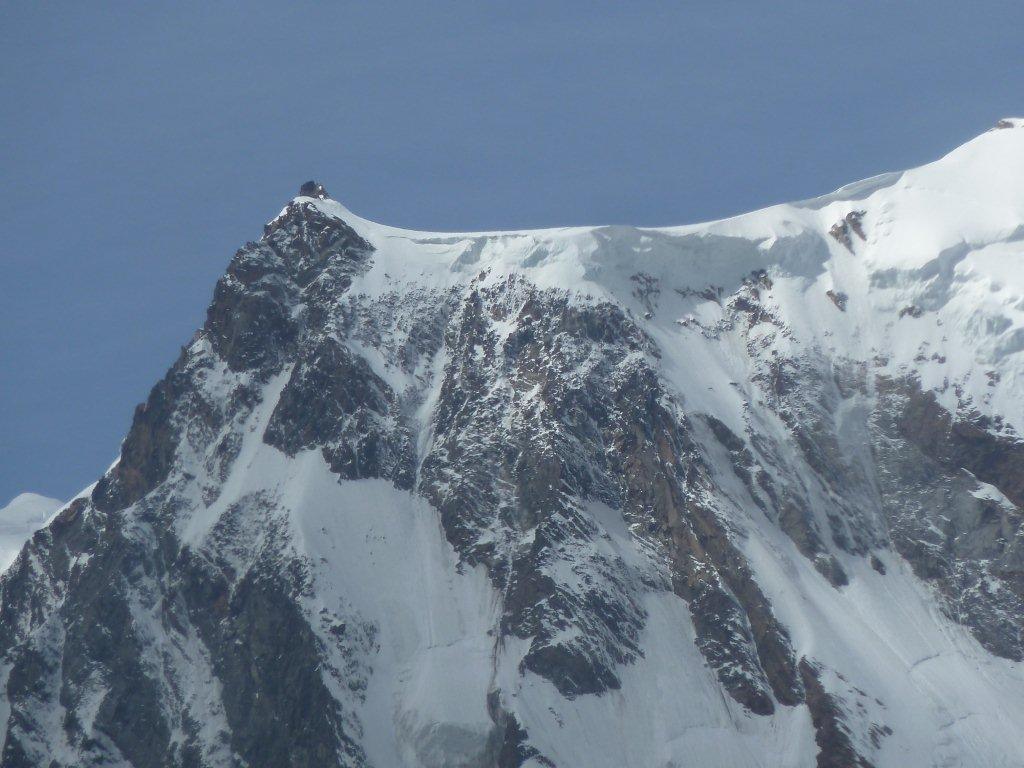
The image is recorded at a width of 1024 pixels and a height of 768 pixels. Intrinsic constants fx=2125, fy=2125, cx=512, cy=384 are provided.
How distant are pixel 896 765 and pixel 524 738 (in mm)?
32800

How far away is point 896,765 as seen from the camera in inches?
7343

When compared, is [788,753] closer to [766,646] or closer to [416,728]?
[766,646]

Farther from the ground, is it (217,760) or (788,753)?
(217,760)

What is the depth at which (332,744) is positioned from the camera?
194375mm

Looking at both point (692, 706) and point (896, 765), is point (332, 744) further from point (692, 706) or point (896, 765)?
point (896, 765)

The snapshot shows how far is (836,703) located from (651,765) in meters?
17.5

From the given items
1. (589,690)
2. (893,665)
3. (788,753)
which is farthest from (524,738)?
(893,665)

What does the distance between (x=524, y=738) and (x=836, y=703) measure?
28.1 m

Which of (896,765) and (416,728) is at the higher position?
(416,728)

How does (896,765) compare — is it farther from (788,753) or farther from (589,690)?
(589,690)

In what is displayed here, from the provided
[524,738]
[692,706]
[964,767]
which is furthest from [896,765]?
[524,738]

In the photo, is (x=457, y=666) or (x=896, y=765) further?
(x=457, y=666)

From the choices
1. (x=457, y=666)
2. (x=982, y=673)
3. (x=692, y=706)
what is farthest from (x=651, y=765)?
(x=982, y=673)

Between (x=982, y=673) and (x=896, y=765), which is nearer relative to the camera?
(x=896, y=765)
